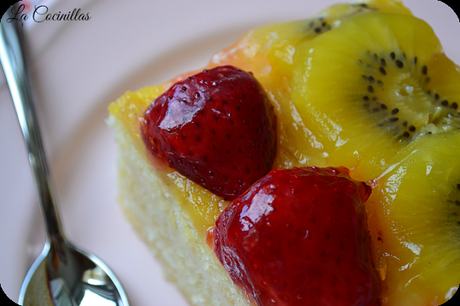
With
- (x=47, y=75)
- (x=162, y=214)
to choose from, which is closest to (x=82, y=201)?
(x=162, y=214)

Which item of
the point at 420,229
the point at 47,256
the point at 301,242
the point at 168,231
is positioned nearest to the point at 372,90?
the point at 420,229

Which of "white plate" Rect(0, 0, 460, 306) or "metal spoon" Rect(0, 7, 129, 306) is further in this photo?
"white plate" Rect(0, 0, 460, 306)

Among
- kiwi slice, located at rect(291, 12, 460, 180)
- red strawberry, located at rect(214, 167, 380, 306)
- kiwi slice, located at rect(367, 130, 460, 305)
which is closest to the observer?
red strawberry, located at rect(214, 167, 380, 306)

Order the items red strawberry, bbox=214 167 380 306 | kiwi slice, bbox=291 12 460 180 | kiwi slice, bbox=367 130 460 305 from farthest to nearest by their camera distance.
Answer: kiwi slice, bbox=291 12 460 180
kiwi slice, bbox=367 130 460 305
red strawberry, bbox=214 167 380 306

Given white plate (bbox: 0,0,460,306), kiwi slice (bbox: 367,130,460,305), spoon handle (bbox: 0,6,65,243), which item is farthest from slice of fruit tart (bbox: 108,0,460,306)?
→ spoon handle (bbox: 0,6,65,243)

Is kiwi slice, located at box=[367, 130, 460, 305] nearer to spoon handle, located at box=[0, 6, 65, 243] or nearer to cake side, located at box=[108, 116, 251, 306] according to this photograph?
cake side, located at box=[108, 116, 251, 306]

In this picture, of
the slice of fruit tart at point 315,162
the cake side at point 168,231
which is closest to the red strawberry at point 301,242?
the slice of fruit tart at point 315,162
